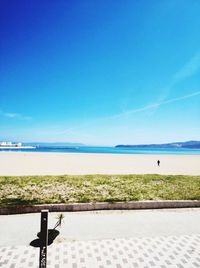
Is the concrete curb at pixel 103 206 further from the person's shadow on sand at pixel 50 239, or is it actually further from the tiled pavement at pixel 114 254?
the tiled pavement at pixel 114 254

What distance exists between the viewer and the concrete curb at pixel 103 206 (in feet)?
29.1

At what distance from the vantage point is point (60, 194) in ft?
37.6

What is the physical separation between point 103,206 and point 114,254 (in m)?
3.60

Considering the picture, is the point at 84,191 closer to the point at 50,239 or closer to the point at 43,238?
the point at 50,239

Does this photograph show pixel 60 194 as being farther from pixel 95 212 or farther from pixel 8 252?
pixel 8 252

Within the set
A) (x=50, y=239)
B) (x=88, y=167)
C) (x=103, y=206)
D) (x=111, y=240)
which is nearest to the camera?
(x=50, y=239)

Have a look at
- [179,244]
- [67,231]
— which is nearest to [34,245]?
[67,231]

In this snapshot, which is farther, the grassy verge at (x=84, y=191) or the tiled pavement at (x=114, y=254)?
the grassy verge at (x=84, y=191)

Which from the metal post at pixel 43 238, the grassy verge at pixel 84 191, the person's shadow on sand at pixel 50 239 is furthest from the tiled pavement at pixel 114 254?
the grassy verge at pixel 84 191

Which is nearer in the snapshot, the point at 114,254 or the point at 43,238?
the point at 43,238

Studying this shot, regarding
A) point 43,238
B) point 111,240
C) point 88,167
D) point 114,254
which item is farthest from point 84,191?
point 88,167

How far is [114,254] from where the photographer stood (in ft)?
19.1

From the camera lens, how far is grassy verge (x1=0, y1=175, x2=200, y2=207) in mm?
10599

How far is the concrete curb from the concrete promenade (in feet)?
1.06
